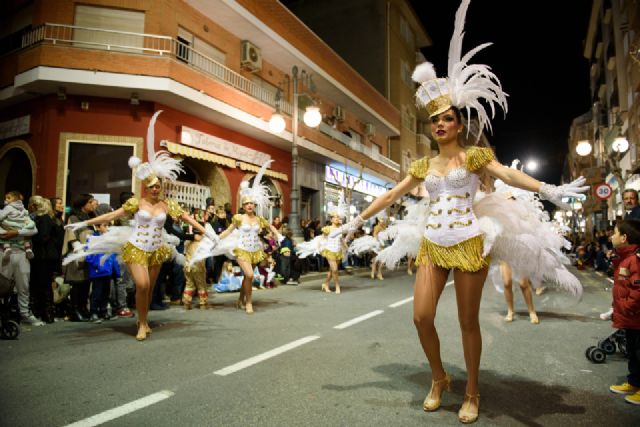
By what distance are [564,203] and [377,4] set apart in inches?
1394

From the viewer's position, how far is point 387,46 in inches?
1367

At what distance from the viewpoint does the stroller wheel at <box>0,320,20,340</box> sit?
596 cm

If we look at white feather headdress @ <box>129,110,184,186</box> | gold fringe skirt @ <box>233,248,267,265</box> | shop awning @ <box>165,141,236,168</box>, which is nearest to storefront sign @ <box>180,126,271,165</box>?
shop awning @ <box>165,141,236,168</box>

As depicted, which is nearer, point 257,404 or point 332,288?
point 257,404

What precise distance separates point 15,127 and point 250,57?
8.83 meters

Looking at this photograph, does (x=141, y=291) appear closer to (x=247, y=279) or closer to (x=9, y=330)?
(x=9, y=330)

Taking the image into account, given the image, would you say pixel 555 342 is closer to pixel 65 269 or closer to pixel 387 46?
pixel 65 269

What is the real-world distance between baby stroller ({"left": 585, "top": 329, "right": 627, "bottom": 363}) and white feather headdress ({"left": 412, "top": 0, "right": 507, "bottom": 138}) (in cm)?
285

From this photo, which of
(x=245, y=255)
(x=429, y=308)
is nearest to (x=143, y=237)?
(x=245, y=255)

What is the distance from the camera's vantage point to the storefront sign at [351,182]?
83.6ft

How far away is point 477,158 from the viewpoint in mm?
3523

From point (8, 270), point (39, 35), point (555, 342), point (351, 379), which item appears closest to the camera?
point (351, 379)

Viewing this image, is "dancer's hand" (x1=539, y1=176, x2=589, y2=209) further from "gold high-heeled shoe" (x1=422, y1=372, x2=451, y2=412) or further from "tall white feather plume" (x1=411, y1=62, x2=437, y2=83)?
"gold high-heeled shoe" (x1=422, y1=372, x2=451, y2=412)

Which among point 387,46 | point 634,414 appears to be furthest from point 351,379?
point 387,46
